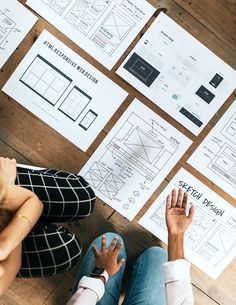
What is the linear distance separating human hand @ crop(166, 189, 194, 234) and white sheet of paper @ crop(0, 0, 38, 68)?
0.52m

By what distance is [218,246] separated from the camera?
3.33 feet

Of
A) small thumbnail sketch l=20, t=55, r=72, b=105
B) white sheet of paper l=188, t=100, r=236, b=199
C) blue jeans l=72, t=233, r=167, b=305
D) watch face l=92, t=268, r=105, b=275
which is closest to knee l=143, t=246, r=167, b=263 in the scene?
blue jeans l=72, t=233, r=167, b=305

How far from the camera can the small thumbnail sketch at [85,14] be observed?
36.9 inches

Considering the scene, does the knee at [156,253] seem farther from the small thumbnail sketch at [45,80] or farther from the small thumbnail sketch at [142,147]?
the small thumbnail sketch at [45,80]

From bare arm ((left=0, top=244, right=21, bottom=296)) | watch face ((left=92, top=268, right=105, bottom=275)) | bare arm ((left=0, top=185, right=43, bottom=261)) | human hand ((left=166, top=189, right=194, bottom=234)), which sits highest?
human hand ((left=166, top=189, right=194, bottom=234))

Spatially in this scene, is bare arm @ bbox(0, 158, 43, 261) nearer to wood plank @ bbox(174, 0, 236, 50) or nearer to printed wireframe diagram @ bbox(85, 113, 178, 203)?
printed wireframe diagram @ bbox(85, 113, 178, 203)

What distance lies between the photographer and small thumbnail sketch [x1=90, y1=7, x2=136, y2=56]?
3.09ft

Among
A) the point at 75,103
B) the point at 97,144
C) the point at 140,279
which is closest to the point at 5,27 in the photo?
the point at 75,103

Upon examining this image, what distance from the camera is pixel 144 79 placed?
3.14ft

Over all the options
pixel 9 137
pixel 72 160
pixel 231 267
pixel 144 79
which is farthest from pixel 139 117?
pixel 231 267

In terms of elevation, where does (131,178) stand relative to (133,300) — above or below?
above

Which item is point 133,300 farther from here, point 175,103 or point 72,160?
point 175,103

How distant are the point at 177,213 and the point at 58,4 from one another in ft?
1.86

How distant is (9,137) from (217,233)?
57cm
